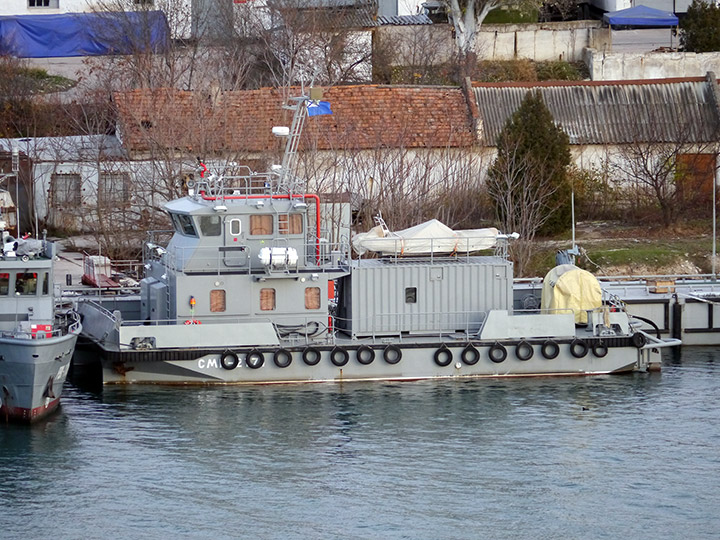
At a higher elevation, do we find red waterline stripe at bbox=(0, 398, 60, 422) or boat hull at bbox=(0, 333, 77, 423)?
boat hull at bbox=(0, 333, 77, 423)

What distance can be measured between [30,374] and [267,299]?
20.7ft

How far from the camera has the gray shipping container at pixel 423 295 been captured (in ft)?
109

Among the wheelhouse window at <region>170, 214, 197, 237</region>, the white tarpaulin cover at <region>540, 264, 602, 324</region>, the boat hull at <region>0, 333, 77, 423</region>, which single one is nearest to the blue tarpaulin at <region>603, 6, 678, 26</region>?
the white tarpaulin cover at <region>540, 264, 602, 324</region>

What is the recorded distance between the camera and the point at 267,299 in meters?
32.6

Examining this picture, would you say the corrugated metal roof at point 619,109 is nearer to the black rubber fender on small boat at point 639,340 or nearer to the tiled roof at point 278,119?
the tiled roof at point 278,119

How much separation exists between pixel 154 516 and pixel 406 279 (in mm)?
11251

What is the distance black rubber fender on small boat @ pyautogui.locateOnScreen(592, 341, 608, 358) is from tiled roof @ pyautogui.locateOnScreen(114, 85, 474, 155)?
46.9 ft

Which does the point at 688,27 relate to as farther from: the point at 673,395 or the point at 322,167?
the point at 673,395

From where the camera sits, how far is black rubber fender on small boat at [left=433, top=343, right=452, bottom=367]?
3288cm

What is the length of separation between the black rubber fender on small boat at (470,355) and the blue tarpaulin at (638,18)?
107ft

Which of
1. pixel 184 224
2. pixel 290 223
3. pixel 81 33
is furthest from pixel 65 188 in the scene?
pixel 290 223

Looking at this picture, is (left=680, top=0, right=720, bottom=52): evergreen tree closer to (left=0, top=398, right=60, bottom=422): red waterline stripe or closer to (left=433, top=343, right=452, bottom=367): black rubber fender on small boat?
(left=433, top=343, right=452, bottom=367): black rubber fender on small boat

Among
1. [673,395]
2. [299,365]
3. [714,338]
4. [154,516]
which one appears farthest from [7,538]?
[714,338]

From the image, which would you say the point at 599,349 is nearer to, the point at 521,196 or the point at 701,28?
the point at 521,196
